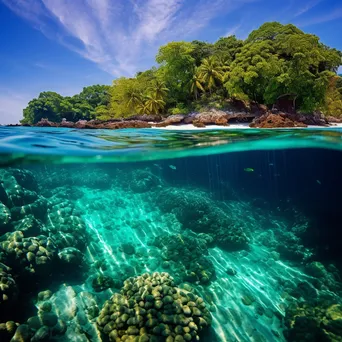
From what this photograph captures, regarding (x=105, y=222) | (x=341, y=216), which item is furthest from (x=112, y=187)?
(x=341, y=216)

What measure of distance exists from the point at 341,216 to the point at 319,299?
10586 mm

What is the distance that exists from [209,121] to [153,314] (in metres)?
18.9

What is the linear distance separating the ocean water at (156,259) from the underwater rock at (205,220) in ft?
0.23

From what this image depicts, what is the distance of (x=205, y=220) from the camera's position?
12.6m


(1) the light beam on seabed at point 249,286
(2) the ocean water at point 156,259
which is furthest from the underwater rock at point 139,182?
(1) the light beam on seabed at point 249,286

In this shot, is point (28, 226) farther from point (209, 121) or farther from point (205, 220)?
point (209, 121)

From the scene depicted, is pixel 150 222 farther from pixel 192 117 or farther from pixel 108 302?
pixel 192 117

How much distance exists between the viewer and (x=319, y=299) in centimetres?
802

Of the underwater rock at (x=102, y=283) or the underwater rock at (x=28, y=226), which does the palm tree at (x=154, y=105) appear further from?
the underwater rock at (x=102, y=283)

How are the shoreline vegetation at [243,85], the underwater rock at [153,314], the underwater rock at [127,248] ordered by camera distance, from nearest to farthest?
the underwater rock at [153,314], the underwater rock at [127,248], the shoreline vegetation at [243,85]

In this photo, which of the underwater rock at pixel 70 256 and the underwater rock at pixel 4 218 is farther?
the underwater rock at pixel 4 218

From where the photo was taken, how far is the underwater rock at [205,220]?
11398mm

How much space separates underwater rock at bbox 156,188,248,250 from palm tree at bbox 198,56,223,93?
24.7 m

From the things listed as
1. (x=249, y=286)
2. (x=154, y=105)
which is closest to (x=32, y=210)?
(x=249, y=286)
